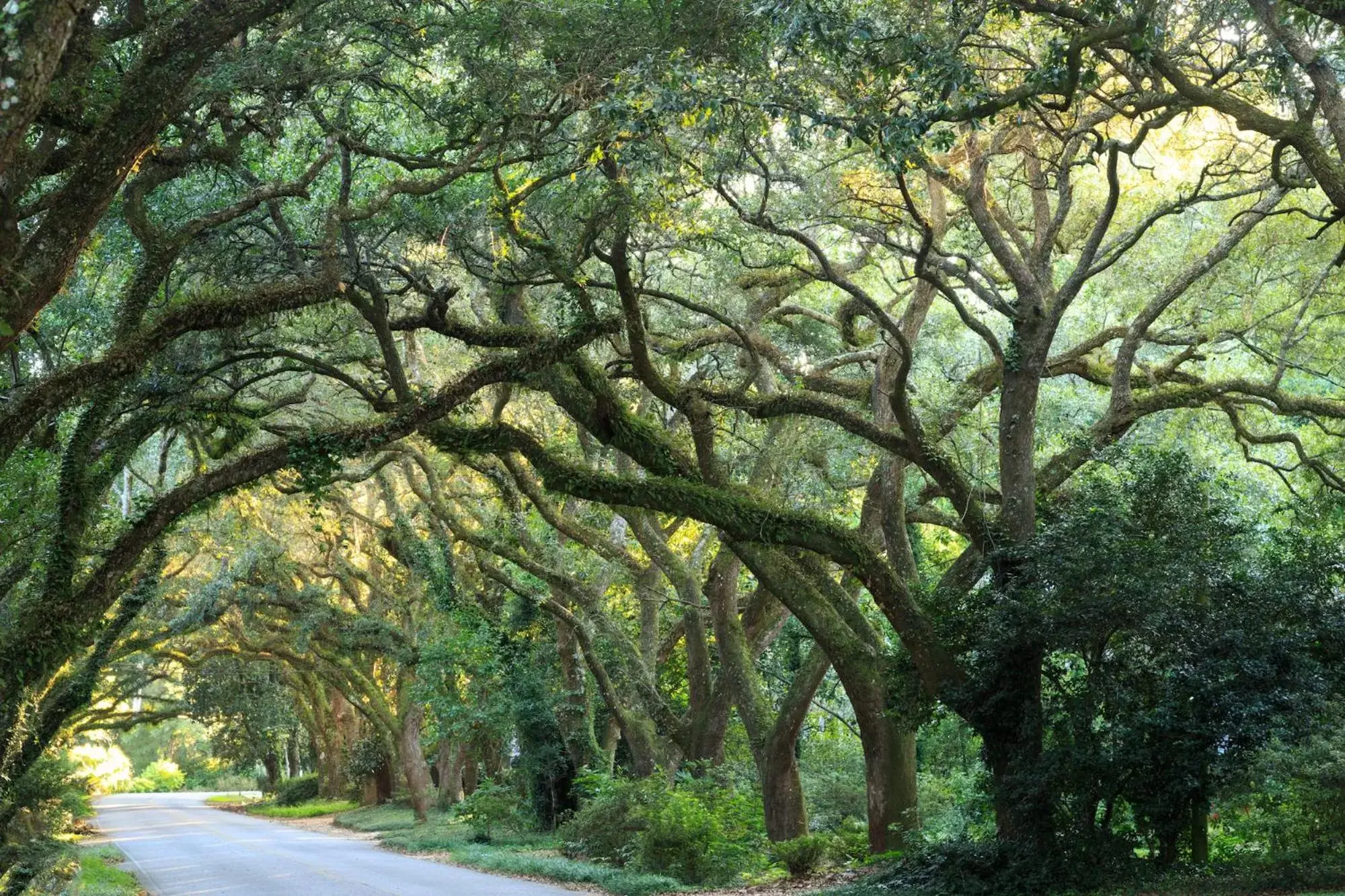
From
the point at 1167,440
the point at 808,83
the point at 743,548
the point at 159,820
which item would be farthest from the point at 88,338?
the point at 159,820

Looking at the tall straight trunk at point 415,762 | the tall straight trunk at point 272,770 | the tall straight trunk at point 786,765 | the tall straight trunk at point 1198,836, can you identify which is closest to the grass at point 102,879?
the tall straight trunk at point 415,762

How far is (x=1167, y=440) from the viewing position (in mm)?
18156

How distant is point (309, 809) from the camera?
41.6 m

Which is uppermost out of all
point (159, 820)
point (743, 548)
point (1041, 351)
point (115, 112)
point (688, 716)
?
point (1041, 351)

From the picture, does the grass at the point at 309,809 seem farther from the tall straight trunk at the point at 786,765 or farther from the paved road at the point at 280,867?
the tall straight trunk at the point at 786,765

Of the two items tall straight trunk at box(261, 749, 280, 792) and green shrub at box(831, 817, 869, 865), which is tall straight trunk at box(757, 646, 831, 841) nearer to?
green shrub at box(831, 817, 869, 865)

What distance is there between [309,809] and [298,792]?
294 inches

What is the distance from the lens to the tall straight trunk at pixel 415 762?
3002 cm

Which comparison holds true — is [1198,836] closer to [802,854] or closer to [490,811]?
[802,854]

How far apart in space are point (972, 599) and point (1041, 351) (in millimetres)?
2705

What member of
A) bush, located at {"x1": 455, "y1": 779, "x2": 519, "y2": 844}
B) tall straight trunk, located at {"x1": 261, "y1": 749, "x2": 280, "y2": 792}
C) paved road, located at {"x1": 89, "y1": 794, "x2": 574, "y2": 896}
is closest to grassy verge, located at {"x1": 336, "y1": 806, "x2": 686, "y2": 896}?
bush, located at {"x1": 455, "y1": 779, "x2": 519, "y2": 844}

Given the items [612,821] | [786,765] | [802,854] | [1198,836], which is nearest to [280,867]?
[612,821]

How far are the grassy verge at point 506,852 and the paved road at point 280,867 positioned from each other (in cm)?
54

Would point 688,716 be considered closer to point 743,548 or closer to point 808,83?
point 743,548
